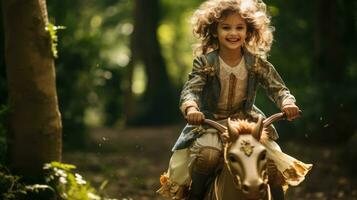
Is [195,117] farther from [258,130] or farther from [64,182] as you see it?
[64,182]

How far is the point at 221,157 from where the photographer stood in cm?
529

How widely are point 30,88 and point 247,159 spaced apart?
11.7 ft

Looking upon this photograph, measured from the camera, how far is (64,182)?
7.32 m

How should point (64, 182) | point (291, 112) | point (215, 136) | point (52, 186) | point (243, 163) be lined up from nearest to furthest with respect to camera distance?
1. point (243, 163)
2. point (291, 112)
3. point (215, 136)
4. point (64, 182)
5. point (52, 186)

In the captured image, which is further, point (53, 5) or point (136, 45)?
point (136, 45)

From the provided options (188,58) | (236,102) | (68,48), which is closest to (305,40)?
(68,48)

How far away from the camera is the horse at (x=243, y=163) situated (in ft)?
14.6

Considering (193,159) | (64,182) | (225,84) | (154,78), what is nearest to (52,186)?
(64,182)

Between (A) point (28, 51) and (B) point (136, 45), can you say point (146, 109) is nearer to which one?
(B) point (136, 45)

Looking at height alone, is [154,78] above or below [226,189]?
below

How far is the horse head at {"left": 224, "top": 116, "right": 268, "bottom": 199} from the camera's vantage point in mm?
4426

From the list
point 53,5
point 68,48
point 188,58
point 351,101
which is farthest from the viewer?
point 188,58

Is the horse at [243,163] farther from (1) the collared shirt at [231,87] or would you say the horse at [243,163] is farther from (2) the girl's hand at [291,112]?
(1) the collared shirt at [231,87]

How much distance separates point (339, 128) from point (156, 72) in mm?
11201
